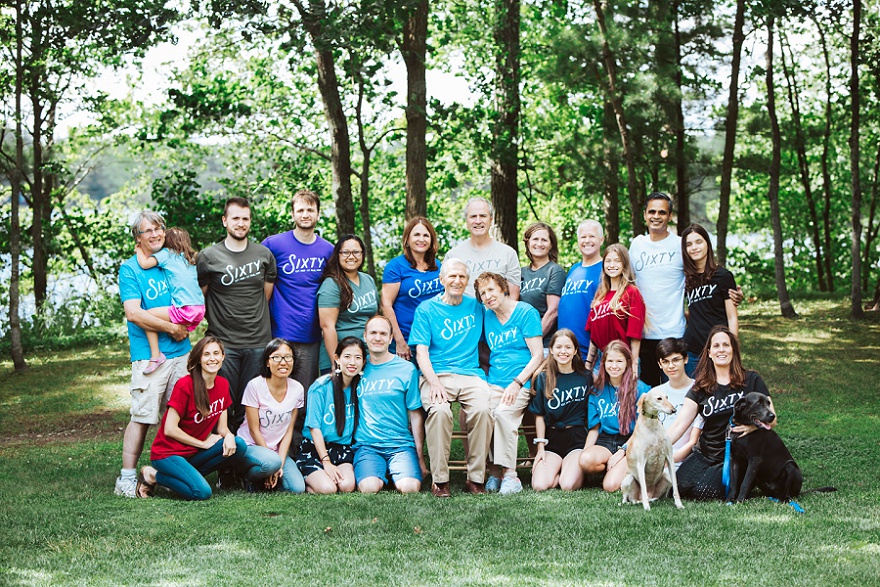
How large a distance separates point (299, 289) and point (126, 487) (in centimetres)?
171

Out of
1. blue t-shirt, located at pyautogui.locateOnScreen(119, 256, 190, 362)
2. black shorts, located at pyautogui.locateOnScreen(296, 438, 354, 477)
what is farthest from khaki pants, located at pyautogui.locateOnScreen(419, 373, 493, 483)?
blue t-shirt, located at pyautogui.locateOnScreen(119, 256, 190, 362)

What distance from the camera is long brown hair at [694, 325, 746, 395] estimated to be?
5457 mm

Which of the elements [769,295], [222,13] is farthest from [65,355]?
[769,295]

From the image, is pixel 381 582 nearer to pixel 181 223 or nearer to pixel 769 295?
pixel 181 223

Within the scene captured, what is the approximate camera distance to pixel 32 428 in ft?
29.5

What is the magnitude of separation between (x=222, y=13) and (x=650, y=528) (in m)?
7.44

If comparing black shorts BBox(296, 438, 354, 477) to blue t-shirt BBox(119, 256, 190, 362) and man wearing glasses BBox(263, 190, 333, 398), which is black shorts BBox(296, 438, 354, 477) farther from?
blue t-shirt BBox(119, 256, 190, 362)

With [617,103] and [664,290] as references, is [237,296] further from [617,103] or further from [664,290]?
[617,103]

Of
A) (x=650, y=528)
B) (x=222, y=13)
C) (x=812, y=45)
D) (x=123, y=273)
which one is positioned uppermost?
(x=812, y=45)

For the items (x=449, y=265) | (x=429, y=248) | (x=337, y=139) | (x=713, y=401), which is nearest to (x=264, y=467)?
(x=449, y=265)

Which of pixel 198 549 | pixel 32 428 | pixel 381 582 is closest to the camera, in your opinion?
pixel 381 582

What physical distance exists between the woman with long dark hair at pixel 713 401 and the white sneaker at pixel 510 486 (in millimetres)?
995

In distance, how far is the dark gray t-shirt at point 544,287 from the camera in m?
6.56

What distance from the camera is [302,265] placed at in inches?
253
